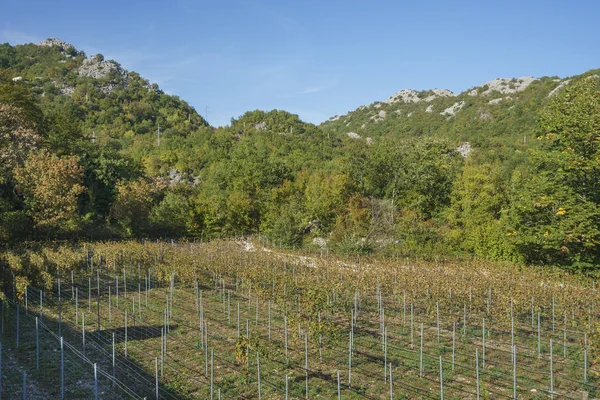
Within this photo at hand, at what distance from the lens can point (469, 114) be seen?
72500 mm

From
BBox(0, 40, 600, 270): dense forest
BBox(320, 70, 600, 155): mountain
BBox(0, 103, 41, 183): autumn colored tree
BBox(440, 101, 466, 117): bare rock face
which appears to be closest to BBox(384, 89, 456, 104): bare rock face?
BBox(320, 70, 600, 155): mountain

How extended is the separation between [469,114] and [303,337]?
6892cm

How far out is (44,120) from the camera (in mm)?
36500

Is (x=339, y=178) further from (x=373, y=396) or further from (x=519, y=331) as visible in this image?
(x=373, y=396)

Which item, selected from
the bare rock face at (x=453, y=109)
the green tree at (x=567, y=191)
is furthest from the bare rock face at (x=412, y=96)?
the green tree at (x=567, y=191)

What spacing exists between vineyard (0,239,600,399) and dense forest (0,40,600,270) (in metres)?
4.26

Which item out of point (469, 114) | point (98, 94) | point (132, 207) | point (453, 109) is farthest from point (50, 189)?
point (453, 109)

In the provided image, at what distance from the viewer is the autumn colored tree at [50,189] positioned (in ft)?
80.2

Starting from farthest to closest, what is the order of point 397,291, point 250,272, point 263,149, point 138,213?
1. point 263,149
2. point 138,213
3. point 250,272
4. point 397,291

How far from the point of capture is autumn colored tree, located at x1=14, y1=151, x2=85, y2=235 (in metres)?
24.5

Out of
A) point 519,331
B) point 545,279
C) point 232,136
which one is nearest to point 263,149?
point 232,136

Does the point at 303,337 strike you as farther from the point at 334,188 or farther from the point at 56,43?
the point at 56,43

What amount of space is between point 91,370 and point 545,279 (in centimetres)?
1807

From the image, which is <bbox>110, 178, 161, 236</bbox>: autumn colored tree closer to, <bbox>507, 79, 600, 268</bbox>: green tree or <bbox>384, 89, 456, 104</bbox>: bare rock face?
<bbox>507, 79, 600, 268</bbox>: green tree
